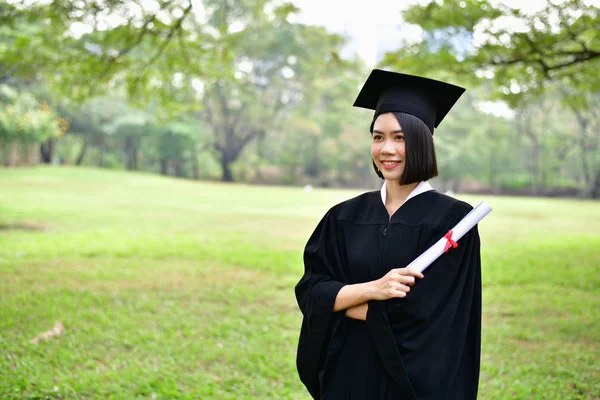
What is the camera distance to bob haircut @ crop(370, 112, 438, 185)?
2.02 m

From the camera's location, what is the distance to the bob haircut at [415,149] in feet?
6.63

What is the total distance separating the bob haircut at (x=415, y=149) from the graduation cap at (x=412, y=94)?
0.04 m

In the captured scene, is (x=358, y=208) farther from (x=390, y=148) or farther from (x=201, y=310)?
(x=201, y=310)

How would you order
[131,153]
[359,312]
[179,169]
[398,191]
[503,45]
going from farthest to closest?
[179,169] → [131,153] → [503,45] → [398,191] → [359,312]

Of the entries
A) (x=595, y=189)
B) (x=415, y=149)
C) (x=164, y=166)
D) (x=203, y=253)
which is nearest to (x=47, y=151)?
(x=164, y=166)

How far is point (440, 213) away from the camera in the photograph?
2033 mm

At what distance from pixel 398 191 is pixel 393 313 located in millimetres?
456

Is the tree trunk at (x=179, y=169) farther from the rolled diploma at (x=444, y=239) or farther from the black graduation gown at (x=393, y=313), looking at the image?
the rolled diploma at (x=444, y=239)

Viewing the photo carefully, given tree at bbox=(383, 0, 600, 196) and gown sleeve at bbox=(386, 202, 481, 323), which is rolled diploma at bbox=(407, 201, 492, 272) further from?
tree at bbox=(383, 0, 600, 196)

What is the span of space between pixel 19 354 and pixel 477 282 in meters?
3.95

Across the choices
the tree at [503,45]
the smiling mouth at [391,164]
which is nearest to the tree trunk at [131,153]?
the tree at [503,45]

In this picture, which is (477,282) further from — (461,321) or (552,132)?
(552,132)

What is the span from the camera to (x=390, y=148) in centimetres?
202

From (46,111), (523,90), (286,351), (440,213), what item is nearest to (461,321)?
(440,213)
